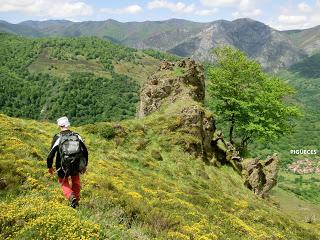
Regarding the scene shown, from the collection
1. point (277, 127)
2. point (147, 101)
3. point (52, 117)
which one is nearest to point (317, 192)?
point (52, 117)

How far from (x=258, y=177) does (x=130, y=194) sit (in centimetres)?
2730

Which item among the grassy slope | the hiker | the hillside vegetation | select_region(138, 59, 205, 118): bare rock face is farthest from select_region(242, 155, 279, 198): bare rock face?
the hiker

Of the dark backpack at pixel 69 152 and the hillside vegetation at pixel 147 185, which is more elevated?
the dark backpack at pixel 69 152

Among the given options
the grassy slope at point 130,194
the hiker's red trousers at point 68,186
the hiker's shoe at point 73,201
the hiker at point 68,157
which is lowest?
the grassy slope at point 130,194

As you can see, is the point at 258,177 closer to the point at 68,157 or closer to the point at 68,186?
Result: the point at 68,186

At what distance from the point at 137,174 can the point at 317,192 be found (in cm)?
18280

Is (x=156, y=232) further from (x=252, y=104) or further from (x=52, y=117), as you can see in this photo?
(x=52, y=117)

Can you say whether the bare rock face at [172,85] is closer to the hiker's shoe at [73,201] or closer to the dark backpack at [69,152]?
the dark backpack at [69,152]

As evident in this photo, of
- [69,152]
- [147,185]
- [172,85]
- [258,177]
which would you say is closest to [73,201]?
[69,152]

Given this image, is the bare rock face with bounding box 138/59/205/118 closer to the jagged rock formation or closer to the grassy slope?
the jagged rock formation

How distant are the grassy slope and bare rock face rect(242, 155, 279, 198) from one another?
2.81 m

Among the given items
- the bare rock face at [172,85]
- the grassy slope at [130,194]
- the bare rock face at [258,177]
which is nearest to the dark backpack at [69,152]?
the grassy slope at [130,194]

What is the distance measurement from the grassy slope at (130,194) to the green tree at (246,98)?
12.7m

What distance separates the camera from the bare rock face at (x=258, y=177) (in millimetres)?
42406
